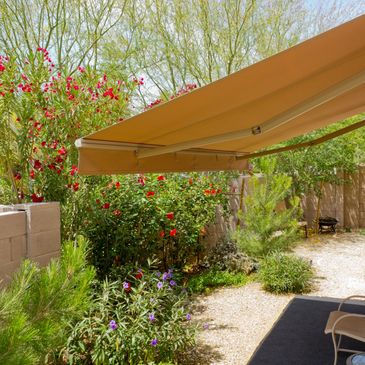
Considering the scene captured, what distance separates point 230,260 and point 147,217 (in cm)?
258

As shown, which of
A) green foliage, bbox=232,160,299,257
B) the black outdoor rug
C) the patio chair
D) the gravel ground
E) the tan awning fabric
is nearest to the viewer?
the tan awning fabric

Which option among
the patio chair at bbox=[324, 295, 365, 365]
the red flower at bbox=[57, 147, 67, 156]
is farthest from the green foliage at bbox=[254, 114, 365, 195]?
the patio chair at bbox=[324, 295, 365, 365]

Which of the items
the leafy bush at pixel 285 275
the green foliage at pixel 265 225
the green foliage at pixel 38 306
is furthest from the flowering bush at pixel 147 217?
the green foliage at pixel 38 306

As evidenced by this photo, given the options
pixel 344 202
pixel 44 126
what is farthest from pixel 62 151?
pixel 344 202

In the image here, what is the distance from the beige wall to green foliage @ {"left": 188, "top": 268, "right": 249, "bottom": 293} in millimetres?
6801

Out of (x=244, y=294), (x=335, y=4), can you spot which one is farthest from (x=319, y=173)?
(x=244, y=294)

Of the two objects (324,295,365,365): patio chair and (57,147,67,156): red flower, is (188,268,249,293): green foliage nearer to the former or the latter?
(57,147,67,156): red flower

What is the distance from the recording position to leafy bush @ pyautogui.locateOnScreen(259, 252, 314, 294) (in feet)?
24.5

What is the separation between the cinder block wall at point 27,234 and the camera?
14.3 ft

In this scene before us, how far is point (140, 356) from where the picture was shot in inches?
172

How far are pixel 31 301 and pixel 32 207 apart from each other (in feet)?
8.21

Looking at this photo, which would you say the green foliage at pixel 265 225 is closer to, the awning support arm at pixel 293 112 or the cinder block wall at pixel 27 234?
the cinder block wall at pixel 27 234

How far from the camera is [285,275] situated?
24.8 ft

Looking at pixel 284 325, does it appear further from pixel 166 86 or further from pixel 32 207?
pixel 166 86
